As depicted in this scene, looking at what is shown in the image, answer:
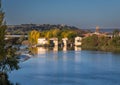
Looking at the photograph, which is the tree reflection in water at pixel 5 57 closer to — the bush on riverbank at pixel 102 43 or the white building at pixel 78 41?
the bush on riverbank at pixel 102 43

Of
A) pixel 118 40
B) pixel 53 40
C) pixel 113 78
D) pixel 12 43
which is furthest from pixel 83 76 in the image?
pixel 53 40

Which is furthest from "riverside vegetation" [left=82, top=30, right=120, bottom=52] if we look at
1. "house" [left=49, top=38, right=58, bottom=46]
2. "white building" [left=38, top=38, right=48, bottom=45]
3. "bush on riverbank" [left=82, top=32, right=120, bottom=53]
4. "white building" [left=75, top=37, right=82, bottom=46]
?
"white building" [left=38, top=38, right=48, bottom=45]

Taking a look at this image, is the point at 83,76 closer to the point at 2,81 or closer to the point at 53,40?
the point at 2,81

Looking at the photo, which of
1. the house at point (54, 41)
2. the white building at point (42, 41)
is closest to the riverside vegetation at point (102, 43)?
the house at point (54, 41)

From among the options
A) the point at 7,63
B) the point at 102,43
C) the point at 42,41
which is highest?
the point at 7,63

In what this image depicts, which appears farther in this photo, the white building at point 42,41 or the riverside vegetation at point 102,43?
the white building at point 42,41

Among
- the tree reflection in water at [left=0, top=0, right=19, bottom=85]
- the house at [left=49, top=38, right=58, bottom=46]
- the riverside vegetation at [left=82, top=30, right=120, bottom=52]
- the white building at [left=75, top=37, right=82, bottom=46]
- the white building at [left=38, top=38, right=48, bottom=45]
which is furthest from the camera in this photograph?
the house at [left=49, top=38, right=58, bottom=46]

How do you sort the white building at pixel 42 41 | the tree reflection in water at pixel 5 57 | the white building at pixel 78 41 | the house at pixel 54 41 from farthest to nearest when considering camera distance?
the house at pixel 54 41
the white building at pixel 42 41
the white building at pixel 78 41
the tree reflection in water at pixel 5 57

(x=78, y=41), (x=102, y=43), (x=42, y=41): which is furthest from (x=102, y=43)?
(x=42, y=41)

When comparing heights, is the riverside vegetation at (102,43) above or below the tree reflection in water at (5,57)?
below

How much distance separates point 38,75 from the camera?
1636 centimetres

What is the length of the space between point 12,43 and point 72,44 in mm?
41674

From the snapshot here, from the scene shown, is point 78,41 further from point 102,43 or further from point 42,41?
point 102,43

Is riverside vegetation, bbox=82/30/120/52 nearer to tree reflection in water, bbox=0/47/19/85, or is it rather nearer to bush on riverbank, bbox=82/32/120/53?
bush on riverbank, bbox=82/32/120/53
